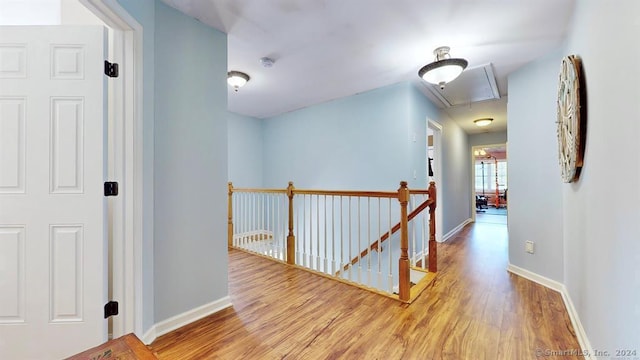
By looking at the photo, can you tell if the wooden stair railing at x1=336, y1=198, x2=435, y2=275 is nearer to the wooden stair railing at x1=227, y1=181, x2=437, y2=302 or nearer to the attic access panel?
the wooden stair railing at x1=227, y1=181, x2=437, y2=302

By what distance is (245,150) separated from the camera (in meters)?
5.04

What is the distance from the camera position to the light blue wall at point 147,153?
5.19 ft

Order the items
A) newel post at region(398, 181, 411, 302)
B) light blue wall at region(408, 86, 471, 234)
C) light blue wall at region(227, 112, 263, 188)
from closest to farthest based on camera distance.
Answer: newel post at region(398, 181, 411, 302) → light blue wall at region(408, 86, 471, 234) → light blue wall at region(227, 112, 263, 188)

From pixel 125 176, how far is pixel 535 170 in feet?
11.6

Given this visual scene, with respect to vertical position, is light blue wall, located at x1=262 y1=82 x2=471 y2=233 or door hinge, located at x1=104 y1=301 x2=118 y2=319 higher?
light blue wall, located at x1=262 y1=82 x2=471 y2=233

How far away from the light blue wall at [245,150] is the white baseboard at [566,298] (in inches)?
170

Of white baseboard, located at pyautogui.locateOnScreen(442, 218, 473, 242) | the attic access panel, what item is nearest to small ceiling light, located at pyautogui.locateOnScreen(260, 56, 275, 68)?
the attic access panel

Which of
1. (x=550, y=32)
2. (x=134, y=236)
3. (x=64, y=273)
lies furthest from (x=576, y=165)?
(x=64, y=273)

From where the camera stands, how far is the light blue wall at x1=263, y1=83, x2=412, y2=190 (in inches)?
133

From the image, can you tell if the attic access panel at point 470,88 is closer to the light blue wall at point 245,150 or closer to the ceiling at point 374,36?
the ceiling at point 374,36

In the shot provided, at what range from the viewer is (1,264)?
4.46ft

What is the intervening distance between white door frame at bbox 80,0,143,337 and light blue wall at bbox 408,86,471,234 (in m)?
2.91

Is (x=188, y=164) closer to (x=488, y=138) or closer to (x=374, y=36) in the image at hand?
(x=374, y=36)

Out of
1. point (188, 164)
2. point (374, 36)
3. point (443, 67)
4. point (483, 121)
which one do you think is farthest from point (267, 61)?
point (483, 121)
